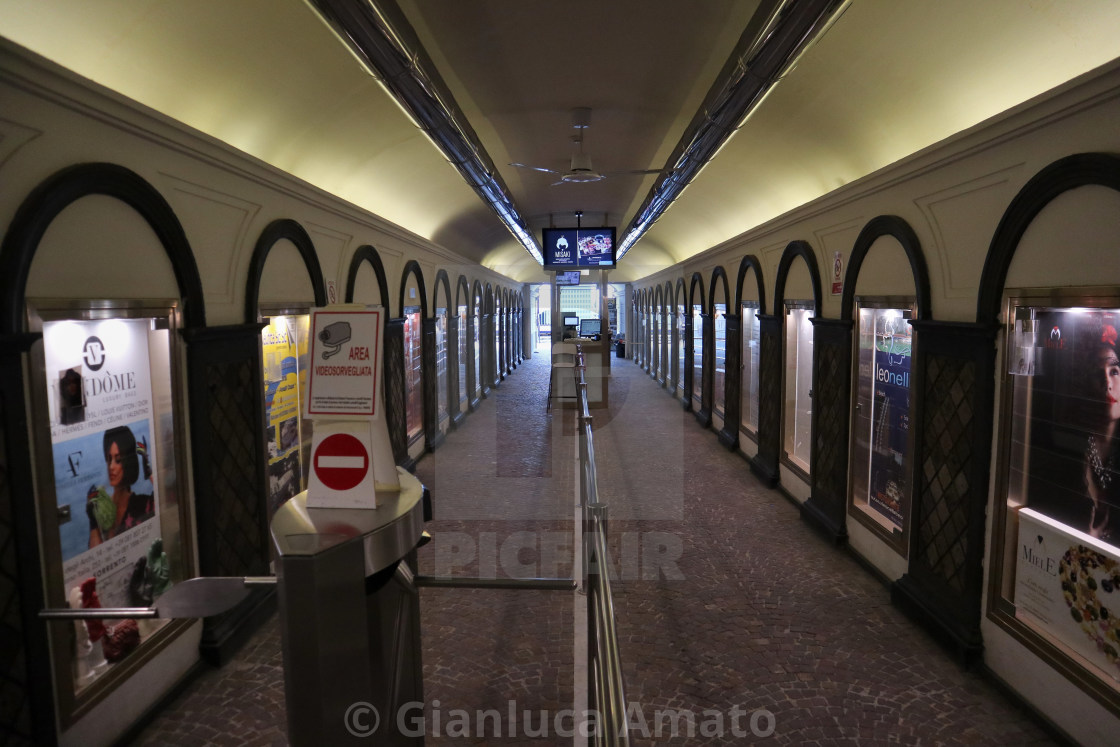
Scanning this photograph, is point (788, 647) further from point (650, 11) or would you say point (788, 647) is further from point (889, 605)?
point (650, 11)

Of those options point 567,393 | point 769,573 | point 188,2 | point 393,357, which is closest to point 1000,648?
point 769,573

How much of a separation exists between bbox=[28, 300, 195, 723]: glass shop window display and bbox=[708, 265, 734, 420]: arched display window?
8.86m

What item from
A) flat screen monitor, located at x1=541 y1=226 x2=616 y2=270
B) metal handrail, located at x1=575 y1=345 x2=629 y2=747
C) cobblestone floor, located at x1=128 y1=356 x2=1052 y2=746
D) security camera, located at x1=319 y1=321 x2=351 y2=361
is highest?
flat screen monitor, located at x1=541 y1=226 x2=616 y2=270

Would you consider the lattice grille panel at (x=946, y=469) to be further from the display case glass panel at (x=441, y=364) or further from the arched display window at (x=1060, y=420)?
the display case glass panel at (x=441, y=364)

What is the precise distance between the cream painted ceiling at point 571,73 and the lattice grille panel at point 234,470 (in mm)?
1825

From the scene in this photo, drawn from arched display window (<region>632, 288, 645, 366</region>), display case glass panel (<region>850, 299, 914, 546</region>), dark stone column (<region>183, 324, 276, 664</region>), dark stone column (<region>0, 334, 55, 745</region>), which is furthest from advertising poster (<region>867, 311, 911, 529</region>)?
arched display window (<region>632, 288, 645, 366</region>)

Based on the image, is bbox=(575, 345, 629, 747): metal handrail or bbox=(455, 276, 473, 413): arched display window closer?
bbox=(575, 345, 629, 747): metal handrail

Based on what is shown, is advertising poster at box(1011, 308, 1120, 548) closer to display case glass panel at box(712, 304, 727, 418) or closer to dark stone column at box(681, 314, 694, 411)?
display case glass panel at box(712, 304, 727, 418)

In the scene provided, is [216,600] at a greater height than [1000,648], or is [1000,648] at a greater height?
[216,600]

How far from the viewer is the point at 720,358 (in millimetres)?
12016

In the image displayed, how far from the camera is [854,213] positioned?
5.94 meters

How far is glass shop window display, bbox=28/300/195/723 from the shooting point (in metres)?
3.12

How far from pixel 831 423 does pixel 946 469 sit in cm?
209

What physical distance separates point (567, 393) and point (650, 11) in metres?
9.87
